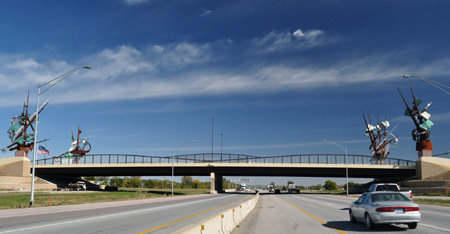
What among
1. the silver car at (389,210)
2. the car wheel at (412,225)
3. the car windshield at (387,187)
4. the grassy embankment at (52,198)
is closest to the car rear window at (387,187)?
the car windshield at (387,187)

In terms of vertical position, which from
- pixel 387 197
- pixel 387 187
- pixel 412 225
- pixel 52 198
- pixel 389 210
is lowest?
pixel 52 198

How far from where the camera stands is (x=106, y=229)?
48.9 feet

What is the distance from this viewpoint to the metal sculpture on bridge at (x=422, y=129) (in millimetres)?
85188

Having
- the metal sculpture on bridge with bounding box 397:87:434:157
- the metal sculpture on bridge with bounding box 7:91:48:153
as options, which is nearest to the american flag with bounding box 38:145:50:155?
the metal sculpture on bridge with bounding box 7:91:48:153

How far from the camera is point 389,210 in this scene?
1401cm

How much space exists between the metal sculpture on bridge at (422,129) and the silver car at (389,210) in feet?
257

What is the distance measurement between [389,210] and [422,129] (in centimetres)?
8178

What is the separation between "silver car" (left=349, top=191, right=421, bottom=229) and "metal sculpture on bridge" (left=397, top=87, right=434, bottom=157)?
78.4 m

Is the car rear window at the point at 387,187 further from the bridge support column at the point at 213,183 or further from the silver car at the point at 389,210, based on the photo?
the bridge support column at the point at 213,183

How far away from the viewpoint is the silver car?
14.0 m

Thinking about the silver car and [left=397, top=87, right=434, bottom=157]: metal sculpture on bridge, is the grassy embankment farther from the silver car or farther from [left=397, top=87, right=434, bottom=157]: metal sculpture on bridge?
[left=397, top=87, right=434, bottom=157]: metal sculpture on bridge

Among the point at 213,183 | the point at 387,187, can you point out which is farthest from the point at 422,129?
the point at 387,187

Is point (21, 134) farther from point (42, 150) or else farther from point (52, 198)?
point (52, 198)

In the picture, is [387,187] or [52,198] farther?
[52,198]
